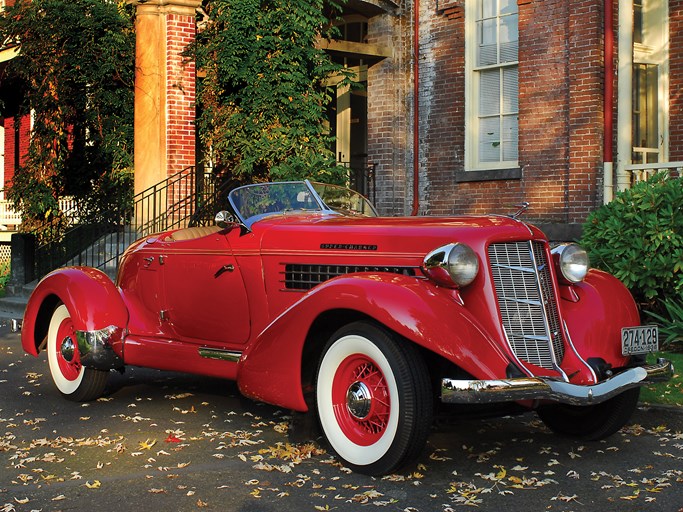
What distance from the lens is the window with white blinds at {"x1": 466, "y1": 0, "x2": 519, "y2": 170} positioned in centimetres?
1413

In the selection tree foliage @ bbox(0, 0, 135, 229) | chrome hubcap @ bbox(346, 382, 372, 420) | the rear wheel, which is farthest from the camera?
tree foliage @ bbox(0, 0, 135, 229)

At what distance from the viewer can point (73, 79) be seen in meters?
16.6

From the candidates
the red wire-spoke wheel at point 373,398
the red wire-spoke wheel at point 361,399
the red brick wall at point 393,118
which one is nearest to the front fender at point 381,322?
the red wire-spoke wheel at point 373,398

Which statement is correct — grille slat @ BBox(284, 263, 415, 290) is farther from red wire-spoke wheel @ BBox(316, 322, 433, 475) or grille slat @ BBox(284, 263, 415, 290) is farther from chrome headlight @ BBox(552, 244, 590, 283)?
chrome headlight @ BBox(552, 244, 590, 283)

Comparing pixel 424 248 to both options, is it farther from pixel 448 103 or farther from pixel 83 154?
pixel 83 154

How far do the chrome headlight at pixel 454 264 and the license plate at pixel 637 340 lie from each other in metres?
1.05

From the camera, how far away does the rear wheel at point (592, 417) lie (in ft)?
19.6

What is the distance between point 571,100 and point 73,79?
8285 millimetres

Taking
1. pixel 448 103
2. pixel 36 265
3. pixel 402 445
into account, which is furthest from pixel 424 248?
pixel 36 265

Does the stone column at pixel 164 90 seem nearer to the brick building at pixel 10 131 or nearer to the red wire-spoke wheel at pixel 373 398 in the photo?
the brick building at pixel 10 131

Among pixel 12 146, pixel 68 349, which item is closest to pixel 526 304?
pixel 68 349

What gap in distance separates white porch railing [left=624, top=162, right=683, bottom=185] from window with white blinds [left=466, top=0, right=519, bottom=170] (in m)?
1.95

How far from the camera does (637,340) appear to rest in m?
5.73

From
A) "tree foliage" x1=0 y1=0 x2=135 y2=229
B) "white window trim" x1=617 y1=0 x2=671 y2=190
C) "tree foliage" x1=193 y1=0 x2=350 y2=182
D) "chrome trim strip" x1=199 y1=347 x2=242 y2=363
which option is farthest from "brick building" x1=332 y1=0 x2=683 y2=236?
"chrome trim strip" x1=199 y1=347 x2=242 y2=363
